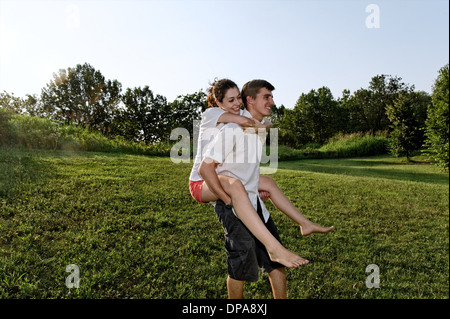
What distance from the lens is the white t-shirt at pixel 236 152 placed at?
2158mm

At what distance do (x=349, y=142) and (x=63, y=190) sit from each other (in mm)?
20685

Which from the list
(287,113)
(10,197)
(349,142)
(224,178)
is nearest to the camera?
(224,178)

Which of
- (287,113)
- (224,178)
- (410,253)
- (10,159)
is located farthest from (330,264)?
(287,113)

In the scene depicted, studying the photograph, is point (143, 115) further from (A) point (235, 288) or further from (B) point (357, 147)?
(A) point (235, 288)

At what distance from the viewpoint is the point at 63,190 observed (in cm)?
568

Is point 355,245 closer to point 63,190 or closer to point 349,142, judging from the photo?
point 63,190

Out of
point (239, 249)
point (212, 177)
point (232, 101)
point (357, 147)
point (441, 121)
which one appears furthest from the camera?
point (357, 147)

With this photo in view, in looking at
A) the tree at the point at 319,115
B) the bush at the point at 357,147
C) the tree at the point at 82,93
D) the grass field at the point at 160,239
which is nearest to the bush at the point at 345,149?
the bush at the point at 357,147

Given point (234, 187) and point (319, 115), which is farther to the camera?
point (319, 115)

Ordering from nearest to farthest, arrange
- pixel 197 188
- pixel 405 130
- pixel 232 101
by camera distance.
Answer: pixel 197 188
pixel 232 101
pixel 405 130

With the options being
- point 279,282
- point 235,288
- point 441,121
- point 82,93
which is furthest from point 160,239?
point 82,93

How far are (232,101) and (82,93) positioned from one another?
27.7 m

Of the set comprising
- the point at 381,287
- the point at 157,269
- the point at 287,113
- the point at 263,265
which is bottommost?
the point at 381,287

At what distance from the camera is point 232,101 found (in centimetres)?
259
